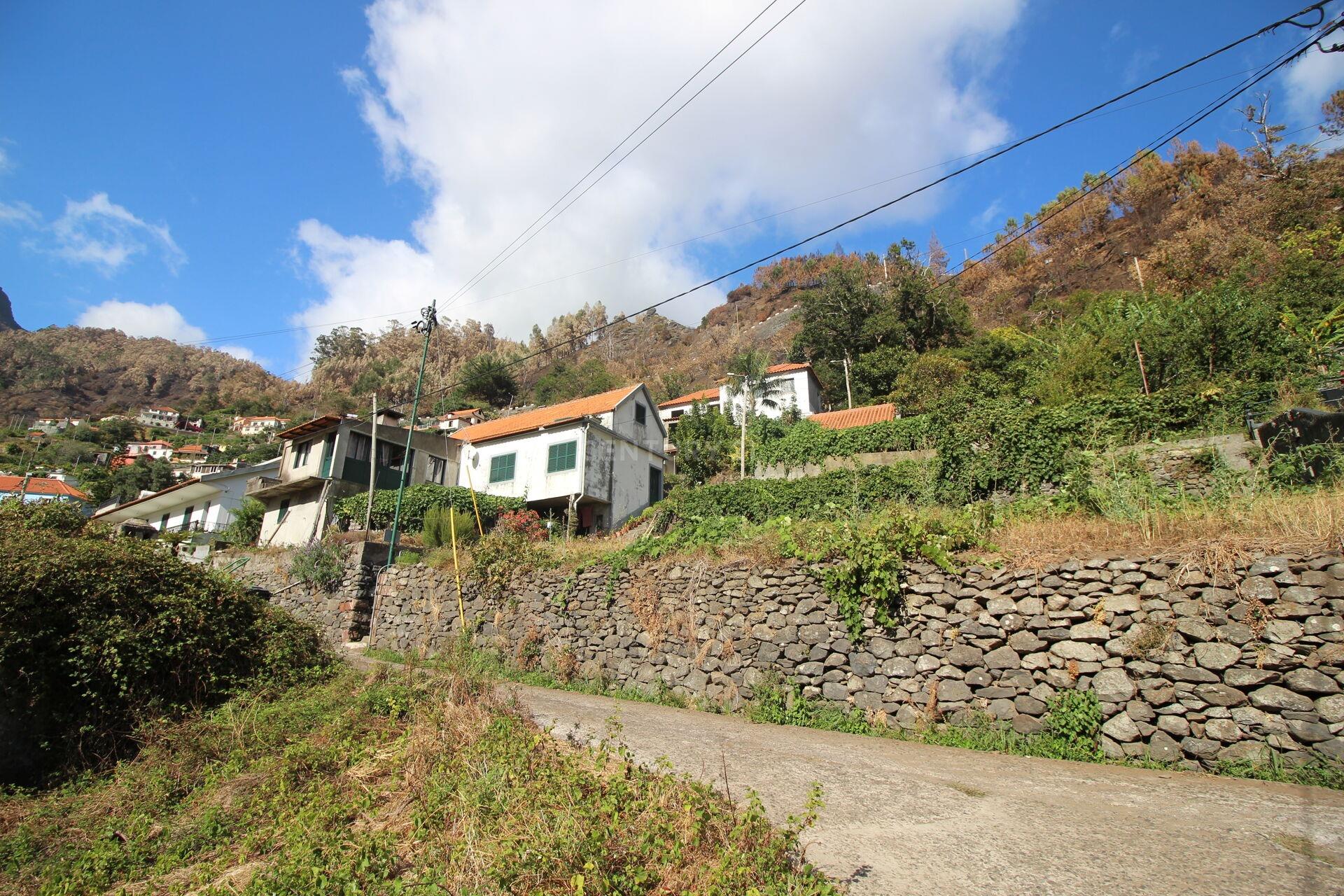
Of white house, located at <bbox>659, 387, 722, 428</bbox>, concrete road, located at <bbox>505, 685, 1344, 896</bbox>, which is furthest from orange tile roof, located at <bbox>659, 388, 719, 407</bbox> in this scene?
concrete road, located at <bbox>505, 685, 1344, 896</bbox>

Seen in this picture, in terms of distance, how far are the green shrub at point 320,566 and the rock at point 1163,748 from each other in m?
19.1

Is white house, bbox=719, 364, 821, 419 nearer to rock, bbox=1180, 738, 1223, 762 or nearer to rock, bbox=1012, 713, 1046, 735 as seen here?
rock, bbox=1012, 713, 1046, 735

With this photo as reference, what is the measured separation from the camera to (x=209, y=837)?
5074mm

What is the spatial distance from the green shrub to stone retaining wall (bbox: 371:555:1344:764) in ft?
35.1

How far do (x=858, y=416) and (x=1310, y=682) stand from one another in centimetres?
2075

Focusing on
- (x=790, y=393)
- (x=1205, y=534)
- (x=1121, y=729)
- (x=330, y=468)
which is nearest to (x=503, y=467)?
(x=330, y=468)

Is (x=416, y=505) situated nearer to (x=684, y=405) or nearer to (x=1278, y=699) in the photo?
(x=684, y=405)

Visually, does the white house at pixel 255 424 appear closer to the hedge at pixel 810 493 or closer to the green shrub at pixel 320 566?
the green shrub at pixel 320 566

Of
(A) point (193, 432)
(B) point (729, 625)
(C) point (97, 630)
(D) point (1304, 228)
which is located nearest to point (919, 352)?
(D) point (1304, 228)

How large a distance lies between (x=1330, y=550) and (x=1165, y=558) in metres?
1.32

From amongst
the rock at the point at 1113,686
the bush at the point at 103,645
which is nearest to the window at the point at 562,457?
the bush at the point at 103,645

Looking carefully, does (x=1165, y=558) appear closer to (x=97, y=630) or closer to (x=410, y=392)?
(x=97, y=630)

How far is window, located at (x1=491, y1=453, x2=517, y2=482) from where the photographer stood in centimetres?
2641

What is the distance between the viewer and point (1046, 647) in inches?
286
